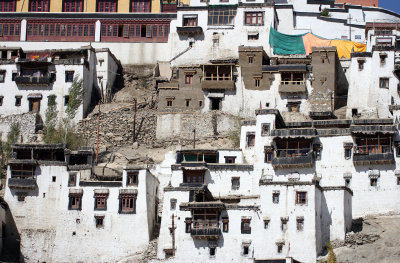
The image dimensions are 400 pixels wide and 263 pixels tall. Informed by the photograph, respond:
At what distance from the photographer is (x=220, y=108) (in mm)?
81562

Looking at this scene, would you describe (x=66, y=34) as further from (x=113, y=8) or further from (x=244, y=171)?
(x=244, y=171)

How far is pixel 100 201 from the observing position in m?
67.1

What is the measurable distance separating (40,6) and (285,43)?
2980cm

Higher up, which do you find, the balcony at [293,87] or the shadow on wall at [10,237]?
the balcony at [293,87]

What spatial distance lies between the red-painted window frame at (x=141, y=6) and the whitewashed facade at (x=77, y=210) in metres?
29.7

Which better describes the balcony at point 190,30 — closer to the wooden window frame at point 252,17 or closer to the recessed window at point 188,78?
the wooden window frame at point 252,17

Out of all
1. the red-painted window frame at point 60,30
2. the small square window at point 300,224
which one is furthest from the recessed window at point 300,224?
the red-painted window frame at point 60,30

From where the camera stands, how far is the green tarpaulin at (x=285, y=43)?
8588 centimetres

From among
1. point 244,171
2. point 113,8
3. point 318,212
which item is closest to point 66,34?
point 113,8

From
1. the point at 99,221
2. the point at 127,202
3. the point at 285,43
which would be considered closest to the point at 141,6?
the point at 285,43

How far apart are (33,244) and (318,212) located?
23.6 metres

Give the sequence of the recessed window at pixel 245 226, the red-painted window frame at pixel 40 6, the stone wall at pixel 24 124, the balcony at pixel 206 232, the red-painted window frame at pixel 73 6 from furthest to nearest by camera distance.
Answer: the red-painted window frame at pixel 40 6
the red-painted window frame at pixel 73 6
the stone wall at pixel 24 124
the recessed window at pixel 245 226
the balcony at pixel 206 232

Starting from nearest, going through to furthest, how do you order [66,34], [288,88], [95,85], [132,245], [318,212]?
[318,212] < [132,245] < [288,88] < [95,85] < [66,34]

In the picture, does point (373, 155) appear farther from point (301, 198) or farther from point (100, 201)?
point (100, 201)
